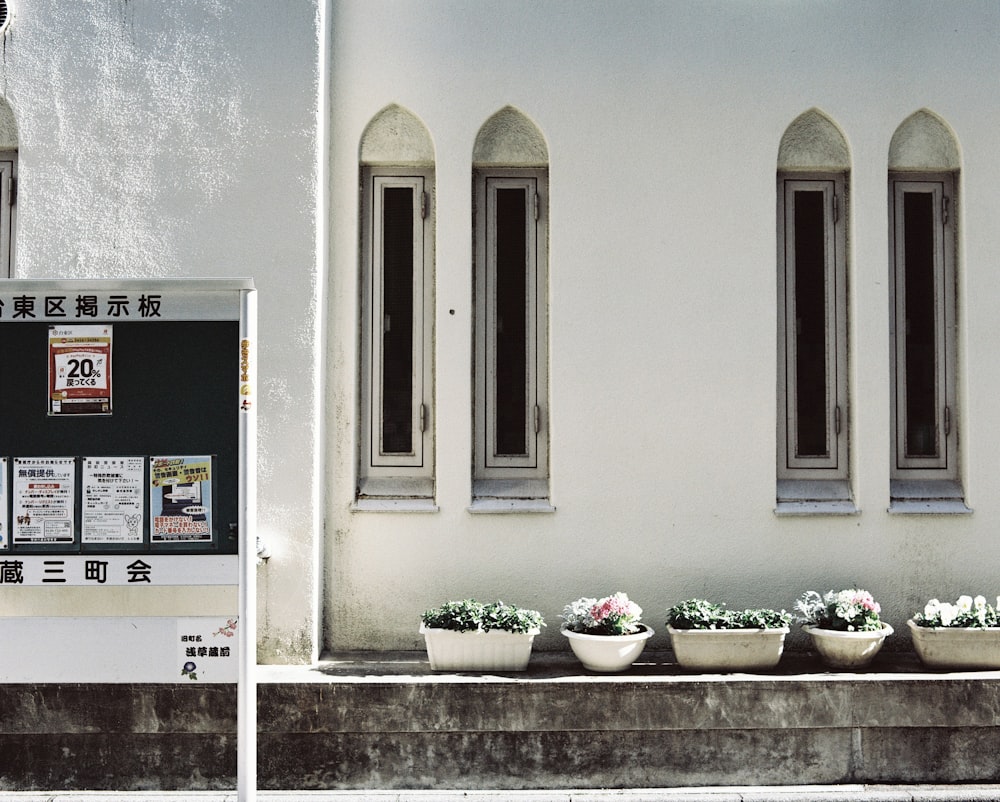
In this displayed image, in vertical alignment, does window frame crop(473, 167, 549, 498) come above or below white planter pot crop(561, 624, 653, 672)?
above

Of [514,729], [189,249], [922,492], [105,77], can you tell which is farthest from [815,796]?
[105,77]

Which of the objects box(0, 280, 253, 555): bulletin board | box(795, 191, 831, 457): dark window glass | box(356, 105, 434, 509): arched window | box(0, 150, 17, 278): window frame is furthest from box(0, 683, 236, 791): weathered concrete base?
box(795, 191, 831, 457): dark window glass

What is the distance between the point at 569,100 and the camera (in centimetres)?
738

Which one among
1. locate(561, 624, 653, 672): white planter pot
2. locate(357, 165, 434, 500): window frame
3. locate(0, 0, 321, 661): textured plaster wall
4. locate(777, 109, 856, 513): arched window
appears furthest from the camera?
locate(777, 109, 856, 513): arched window

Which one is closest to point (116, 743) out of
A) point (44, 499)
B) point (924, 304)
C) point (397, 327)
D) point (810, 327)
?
point (44, 499)

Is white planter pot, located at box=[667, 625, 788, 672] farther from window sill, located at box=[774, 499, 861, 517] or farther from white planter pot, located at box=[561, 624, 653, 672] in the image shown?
window sill, located at box=[774, 499, 861, 517]

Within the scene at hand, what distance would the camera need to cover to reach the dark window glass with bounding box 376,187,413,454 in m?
7.51

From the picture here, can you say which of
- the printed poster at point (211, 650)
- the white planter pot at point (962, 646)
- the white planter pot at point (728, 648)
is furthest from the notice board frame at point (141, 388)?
the white planter pot at point (962, 646)

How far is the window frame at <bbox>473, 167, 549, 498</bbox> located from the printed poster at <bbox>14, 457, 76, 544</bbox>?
10.9 feet

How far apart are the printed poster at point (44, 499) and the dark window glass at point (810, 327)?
515 cm

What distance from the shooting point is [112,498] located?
4.75m

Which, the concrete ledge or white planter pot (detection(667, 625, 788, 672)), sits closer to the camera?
the concrete ledge

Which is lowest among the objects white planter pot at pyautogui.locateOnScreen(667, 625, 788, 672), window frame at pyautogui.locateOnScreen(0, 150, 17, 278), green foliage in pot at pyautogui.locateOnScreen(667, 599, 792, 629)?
white planter pot at pyautogui.locateOnScreen(667, 625, 788, 672)

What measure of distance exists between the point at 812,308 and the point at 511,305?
7.51 feet
